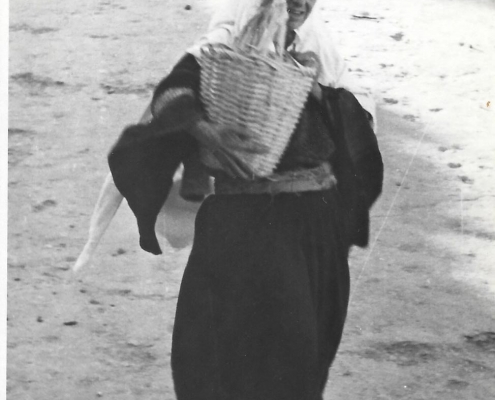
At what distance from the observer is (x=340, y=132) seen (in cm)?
275

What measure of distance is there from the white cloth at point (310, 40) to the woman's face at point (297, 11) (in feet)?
0.07

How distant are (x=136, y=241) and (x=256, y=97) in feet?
2.33

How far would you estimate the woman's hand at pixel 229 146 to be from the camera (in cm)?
263

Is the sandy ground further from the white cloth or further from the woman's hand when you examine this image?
the woman's hand

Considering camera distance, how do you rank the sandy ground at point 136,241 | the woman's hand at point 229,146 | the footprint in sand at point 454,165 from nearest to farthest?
the woman's hand at point 229,146, the sandy ground at point 136,241, the footprint in sand at point 454,165

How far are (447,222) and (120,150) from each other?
1187 millimetres

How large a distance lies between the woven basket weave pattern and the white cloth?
99 millimetres

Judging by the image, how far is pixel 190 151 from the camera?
270 centimetres

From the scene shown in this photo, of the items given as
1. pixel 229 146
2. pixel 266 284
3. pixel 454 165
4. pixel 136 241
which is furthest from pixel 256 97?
pixel 454 165

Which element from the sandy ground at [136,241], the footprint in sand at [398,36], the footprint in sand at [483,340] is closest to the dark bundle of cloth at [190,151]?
the sandy ground at [136,241]

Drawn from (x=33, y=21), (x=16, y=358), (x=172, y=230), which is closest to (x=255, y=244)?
(x=172, y=230)

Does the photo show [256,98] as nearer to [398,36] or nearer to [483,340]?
[398,36]

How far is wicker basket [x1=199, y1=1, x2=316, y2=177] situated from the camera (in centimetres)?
264

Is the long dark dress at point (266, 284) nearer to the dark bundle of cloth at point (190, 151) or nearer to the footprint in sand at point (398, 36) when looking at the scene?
the dark bundle of cloth at point (190, 151)
